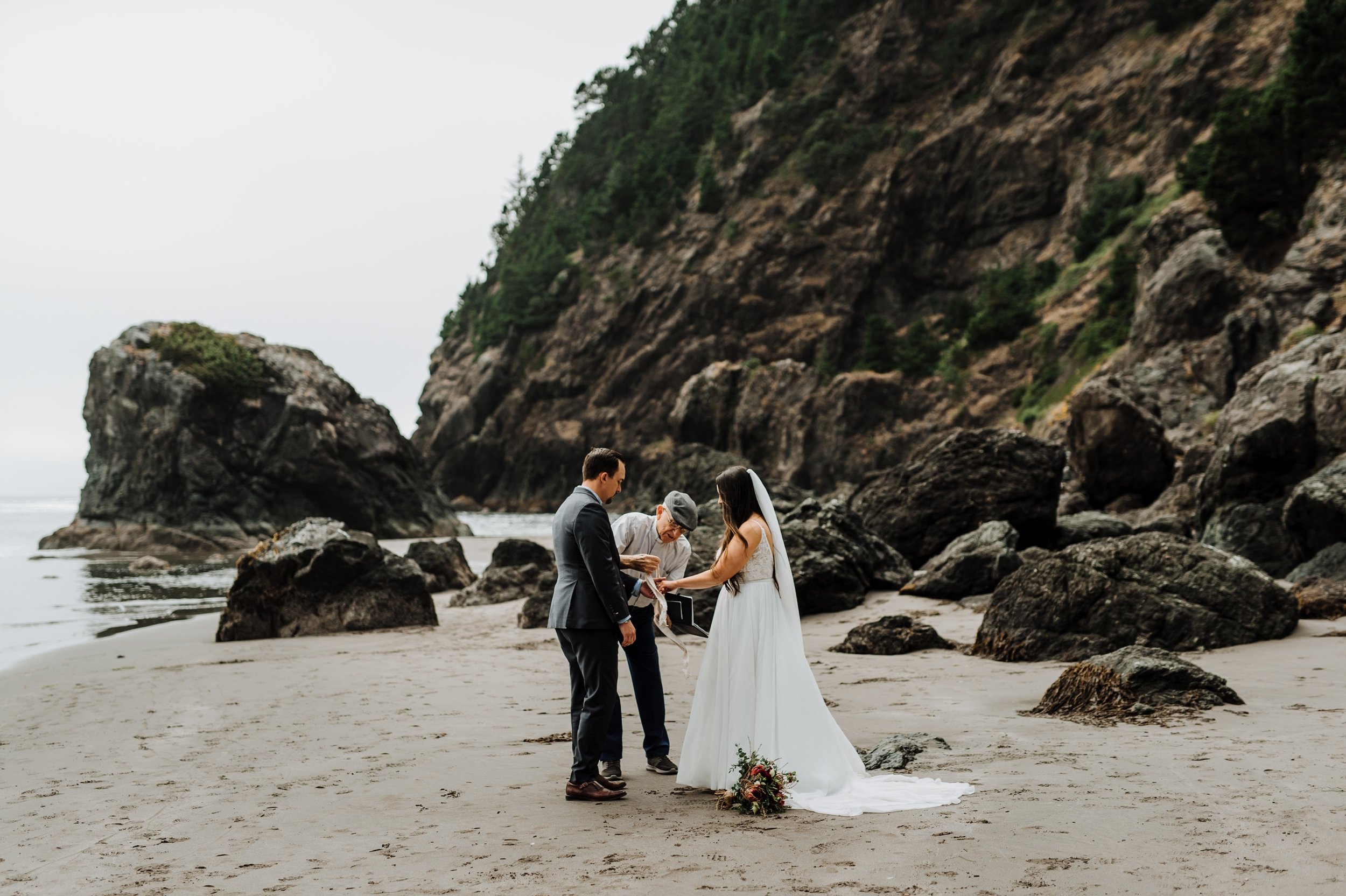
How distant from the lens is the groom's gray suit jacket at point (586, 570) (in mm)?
5691

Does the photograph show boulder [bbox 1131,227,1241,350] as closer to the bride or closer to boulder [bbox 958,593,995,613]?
boulder [bbox 958,593,995,613]

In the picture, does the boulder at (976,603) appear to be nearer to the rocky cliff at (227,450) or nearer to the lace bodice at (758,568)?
the lace bodice at (758,568)

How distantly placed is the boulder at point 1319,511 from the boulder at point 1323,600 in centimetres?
194

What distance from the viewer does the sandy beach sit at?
4031 mm

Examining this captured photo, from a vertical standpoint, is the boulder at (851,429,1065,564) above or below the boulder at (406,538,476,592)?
above

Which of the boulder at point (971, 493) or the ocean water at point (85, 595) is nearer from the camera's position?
the ocean water at point (85, 595)

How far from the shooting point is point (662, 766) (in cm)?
627

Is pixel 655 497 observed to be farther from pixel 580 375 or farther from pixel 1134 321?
pixel 580 375

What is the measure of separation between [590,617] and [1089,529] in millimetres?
14531

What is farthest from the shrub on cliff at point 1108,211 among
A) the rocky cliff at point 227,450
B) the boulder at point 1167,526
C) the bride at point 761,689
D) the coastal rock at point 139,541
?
the bride at point 761,689

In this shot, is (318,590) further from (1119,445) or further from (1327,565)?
(1119,445)

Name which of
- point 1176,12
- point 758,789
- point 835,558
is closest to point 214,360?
point 835,558

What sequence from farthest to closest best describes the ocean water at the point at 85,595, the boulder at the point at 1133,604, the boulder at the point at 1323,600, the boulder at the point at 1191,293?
the boulder at the point at 1191,293, the ocean water at the point at 85,595, the boulder at the point at 1323,600, the boulder at the point at 1133,604

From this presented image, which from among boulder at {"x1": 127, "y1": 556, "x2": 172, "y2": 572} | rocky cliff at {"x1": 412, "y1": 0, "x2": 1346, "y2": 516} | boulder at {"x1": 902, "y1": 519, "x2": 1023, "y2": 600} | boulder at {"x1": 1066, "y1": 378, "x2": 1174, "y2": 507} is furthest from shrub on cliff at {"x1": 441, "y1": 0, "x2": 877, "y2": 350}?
boulder at {"x1": 902, "y1": 519, "x2": 1023, "y2": 600}
